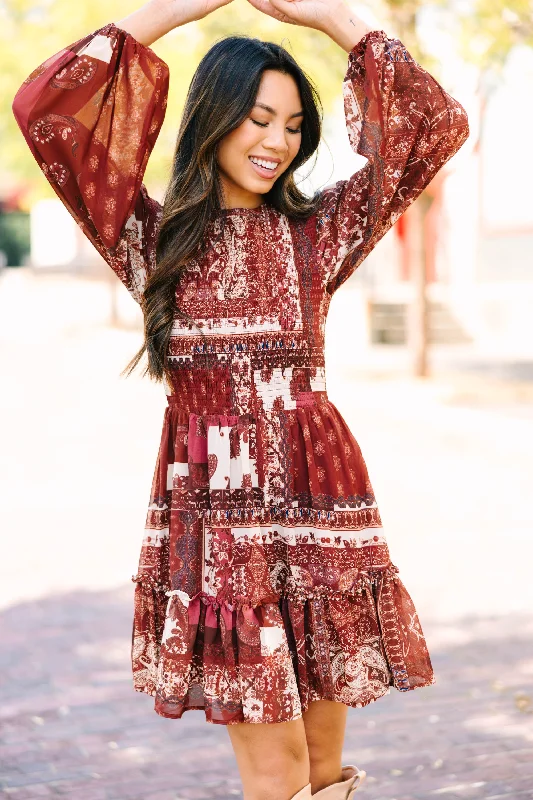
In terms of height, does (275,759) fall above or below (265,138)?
below

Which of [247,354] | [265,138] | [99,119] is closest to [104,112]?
[99,119]

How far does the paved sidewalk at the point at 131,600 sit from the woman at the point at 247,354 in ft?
4.04

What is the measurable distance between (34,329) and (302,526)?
21282 millimetres

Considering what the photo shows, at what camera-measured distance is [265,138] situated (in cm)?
258

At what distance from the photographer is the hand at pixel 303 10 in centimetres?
260

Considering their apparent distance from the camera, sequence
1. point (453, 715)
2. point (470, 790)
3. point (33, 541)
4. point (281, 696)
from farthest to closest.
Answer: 1. point (33, 541)
2. point (453, 715)
3. point (470, 790)
4. point (281, 696)

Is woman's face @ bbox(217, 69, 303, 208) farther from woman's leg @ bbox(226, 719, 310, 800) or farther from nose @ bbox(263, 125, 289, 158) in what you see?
woman's leg @ bbox(226, 719, 310, 800)

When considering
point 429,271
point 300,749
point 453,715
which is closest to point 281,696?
point 300,749

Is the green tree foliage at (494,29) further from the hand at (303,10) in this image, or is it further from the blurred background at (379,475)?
the hand at (303,10)

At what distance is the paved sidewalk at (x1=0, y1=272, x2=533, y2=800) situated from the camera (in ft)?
12.6

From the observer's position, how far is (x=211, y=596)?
8.31 ft

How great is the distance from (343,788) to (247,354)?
101 centimetres

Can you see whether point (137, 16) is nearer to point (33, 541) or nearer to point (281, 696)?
point (281, 696)

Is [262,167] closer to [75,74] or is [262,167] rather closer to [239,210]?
[239,210]
